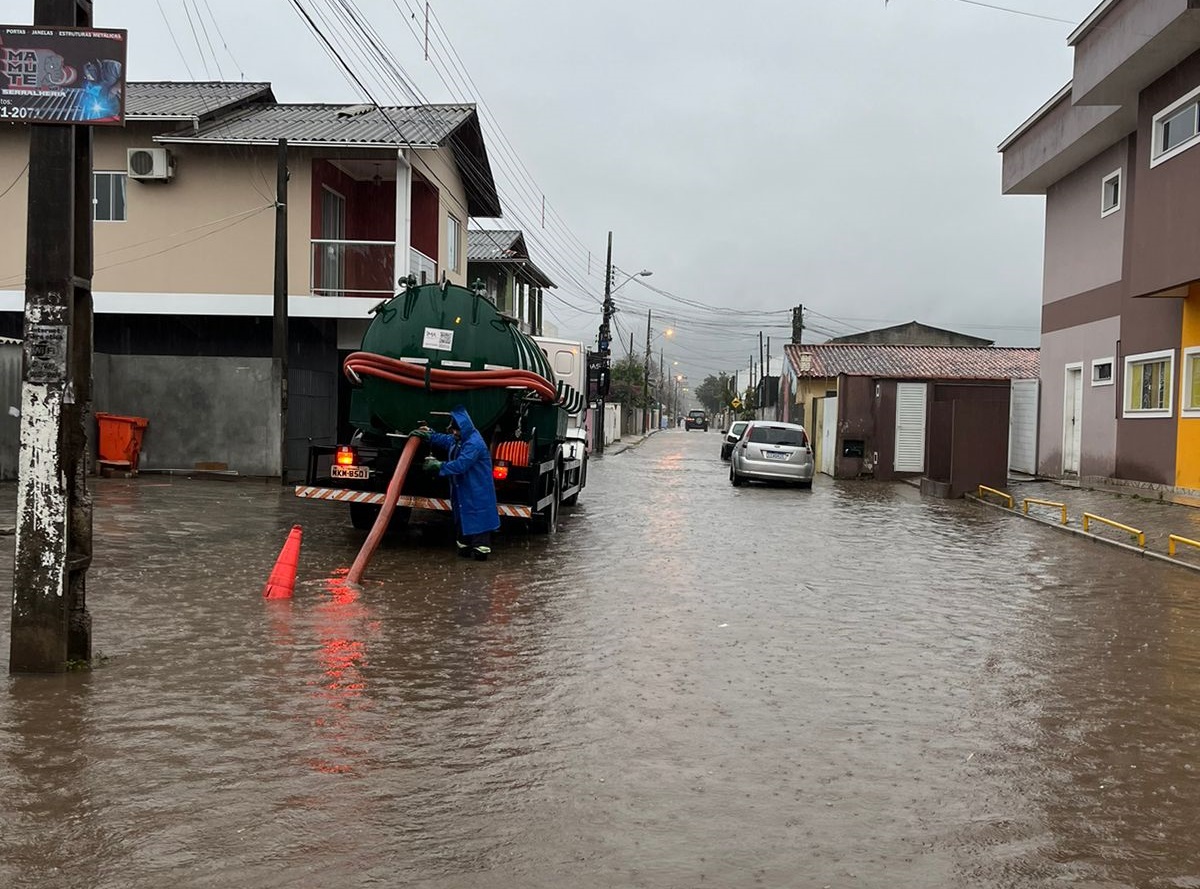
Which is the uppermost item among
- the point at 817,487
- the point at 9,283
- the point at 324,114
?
the point at 324,114

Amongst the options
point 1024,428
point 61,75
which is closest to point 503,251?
point 1024,428

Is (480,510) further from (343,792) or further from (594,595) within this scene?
(343,792)

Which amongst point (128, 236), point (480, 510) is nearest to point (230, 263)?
point (128, 236)

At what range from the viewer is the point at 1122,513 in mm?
18062

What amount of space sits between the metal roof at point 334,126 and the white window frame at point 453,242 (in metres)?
2.85

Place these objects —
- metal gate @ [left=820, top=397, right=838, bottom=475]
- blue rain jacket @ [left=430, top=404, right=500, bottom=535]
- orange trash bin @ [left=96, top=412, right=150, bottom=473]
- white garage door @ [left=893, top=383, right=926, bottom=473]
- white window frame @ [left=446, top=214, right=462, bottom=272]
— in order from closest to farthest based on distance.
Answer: blue rain jacket @ [left=430, top=404, right=500, bottom=535] < orange trash bin @ [left=96, top=412, right=150, bottom=473] < white window frame @ [left=446, top=214, right=462, bottom=272] < white garage door @ [left=893, top=383, right=926, bottom=473] < metal gate @ [left=820, top=397, right=838, bottom=475]

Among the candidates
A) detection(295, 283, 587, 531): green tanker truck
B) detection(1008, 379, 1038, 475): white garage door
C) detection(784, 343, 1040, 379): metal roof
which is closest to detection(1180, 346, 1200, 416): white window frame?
detection(1008, 379, 1038, 475): white garage door

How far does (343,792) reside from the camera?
489cm

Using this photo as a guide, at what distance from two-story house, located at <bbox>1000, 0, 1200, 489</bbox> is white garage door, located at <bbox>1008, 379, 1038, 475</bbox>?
45cm

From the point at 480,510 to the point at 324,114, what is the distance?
48.9 feet

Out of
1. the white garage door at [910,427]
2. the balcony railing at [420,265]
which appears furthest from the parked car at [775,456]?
the balcony railing at [420,265]

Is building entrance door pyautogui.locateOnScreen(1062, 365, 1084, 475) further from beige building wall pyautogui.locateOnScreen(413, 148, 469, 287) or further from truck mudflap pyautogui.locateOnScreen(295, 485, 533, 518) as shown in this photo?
truck mudflap pyautogui.locateOnScreen(295, 485, 533, 518)

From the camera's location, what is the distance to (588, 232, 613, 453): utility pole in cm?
4179

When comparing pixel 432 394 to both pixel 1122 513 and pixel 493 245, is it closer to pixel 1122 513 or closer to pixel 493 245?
pixel 1122 513
